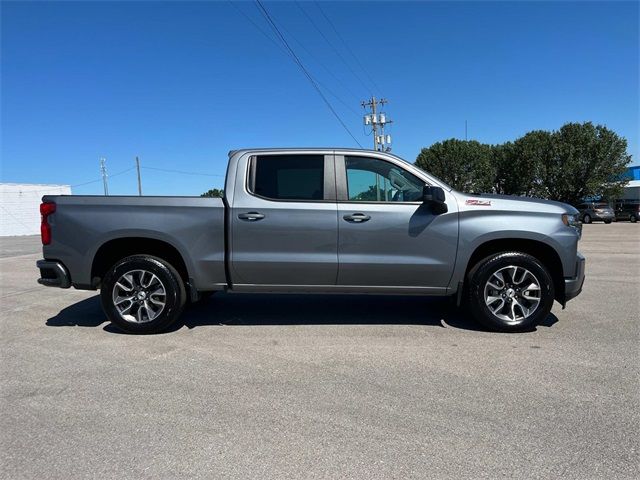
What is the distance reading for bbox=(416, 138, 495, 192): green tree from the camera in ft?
176

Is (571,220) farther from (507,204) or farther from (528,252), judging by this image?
(507,204)

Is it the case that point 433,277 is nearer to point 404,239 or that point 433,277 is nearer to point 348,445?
point 404,239

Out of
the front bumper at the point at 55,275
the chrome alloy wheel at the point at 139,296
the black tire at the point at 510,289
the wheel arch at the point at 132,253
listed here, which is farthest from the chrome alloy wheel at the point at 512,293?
the front bumper at the point at 55,275

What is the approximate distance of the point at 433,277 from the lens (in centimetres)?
504

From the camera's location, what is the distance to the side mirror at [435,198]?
4766 mm

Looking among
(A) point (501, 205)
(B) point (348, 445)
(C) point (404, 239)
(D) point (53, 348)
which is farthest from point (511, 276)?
(D) point (53, 348)

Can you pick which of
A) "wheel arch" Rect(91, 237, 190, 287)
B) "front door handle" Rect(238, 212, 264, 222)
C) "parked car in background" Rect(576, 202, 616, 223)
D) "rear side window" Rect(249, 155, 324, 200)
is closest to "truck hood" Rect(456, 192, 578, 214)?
"rear side window" Rect(249, 155, 324, 200)

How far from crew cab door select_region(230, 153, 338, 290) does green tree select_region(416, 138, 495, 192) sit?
5018cm

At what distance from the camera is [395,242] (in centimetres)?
498

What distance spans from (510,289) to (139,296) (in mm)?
4051

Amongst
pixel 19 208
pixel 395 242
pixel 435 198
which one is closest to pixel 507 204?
pixel 435 198

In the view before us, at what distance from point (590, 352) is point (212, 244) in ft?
12.9

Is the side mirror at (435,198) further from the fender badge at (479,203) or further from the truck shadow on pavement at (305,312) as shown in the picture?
the truck shadow on pavement at (305,312)

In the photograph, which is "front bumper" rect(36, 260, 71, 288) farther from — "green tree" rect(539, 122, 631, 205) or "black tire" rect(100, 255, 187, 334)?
"green tree" rect(539, 122, 631, 205)
